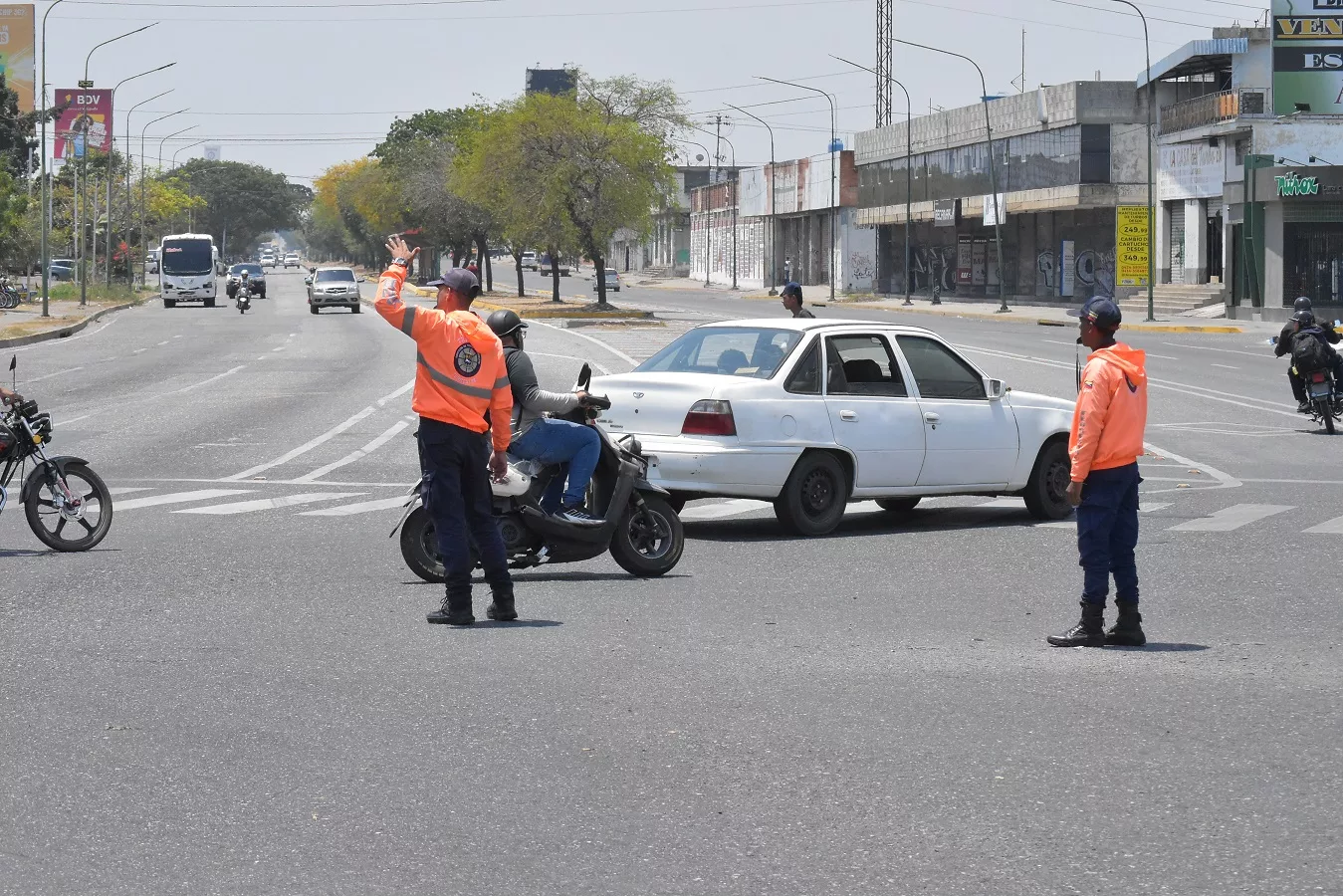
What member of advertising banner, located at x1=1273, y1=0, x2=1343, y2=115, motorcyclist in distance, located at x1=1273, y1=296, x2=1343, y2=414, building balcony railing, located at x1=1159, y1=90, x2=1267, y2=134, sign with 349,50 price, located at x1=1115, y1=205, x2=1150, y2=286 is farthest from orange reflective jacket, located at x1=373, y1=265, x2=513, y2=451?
sign with 349,50 price, located at x1=1115, y1=205, x2=1150, y2=286

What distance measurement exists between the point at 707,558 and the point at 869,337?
266 cm

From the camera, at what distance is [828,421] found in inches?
503

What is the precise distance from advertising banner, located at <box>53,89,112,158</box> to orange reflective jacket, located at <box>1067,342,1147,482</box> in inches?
2543

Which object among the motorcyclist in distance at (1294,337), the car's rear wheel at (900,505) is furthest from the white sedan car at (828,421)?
the motorcyclist in distance at (1294,337)

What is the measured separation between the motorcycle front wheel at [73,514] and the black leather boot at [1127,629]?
6646 mm

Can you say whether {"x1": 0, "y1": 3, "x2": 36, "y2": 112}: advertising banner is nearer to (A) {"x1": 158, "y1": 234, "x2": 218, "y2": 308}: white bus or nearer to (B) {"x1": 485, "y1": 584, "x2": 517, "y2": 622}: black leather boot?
(A) {"x1": 158, "y1": 234, "x2": 218, "y2": 308}: white bus

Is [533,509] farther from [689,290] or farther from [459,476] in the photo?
[689,290]

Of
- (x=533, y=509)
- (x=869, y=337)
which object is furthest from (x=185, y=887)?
(x=869, y=337)

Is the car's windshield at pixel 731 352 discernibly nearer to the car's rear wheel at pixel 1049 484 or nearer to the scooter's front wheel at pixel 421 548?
the car's rear wheel at pixel 1049 484

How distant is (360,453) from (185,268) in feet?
189

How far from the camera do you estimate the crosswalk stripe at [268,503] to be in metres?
13.8

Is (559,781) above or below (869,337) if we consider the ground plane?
below

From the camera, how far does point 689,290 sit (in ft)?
362

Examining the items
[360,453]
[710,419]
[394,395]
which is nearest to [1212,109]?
[394,395]
